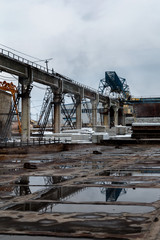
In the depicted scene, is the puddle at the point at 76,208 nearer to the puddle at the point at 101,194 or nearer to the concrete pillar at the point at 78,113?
the puddle at the point at 101,194

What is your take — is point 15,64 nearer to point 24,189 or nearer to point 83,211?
point 24,189

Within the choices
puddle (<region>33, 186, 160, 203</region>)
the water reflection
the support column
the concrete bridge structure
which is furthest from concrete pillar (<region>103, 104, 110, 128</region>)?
puddle (<region>33, 186, 160, 203</region>)

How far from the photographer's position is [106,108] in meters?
67.1

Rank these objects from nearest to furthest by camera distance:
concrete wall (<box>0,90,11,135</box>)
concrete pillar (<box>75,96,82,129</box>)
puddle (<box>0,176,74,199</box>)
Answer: puddle (<box>0,176,74,199</box>)
concrete wall (<box>0,90,11,135</box>)
concrete pillar (<box>75,96,82,129</box>)

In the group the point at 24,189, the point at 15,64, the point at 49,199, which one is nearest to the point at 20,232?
the point at 49,199

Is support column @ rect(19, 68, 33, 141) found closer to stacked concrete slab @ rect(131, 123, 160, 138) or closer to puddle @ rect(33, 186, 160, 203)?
stacked concrete slab @ rect(131, 123, 160, 138)

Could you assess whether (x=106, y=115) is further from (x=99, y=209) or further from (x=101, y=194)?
(x=99, y=209)

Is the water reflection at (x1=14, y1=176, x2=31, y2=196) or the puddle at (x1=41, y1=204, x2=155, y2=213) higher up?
the puddle at (x1=41, y1=204, x2=155, y2=213)

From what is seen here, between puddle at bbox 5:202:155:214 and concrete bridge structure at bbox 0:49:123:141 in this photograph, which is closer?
puddle at bbox 5:202:155:214

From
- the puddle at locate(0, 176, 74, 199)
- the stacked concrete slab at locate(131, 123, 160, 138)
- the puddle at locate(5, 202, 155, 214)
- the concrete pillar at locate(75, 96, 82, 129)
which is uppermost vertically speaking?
the concrete pillar at locate(75, 96, 82, 129)

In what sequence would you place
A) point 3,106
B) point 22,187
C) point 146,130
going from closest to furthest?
point 22,187
point 146,130
point 3,106

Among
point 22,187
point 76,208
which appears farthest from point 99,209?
point 22,187

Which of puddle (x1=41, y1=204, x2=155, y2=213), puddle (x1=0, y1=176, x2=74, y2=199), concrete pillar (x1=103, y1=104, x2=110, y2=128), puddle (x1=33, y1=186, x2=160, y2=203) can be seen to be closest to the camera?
puddle (x1=41, y1=204, x2=155, y2=213)

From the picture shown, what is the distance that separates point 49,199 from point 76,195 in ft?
1.96
